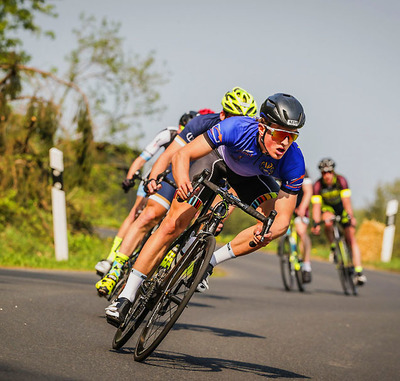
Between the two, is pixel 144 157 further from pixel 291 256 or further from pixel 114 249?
pixel 291 256

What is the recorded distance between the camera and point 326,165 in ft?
42.0

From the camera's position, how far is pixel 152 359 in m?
5.30

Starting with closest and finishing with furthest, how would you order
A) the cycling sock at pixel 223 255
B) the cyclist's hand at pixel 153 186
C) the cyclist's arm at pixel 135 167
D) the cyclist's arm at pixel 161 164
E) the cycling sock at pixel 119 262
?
the cycling sock at pixel 223 255 → the cyclist's hand at pixel 153 186 → the cyclist's arm at pixel 161 164 → the cycling sock at pixel 119 262 → the cyclist's arm at pixel 135 167

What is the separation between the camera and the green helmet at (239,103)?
7094 millimetres

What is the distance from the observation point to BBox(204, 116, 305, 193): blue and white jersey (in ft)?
17.5

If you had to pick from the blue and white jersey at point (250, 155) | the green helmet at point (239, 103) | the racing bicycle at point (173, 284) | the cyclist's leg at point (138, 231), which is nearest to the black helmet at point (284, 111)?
the blue and white jersey at point (250, 155)

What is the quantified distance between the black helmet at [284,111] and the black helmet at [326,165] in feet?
25.0

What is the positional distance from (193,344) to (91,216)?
38.6 ft

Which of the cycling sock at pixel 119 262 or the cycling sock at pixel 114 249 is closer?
the cycling sock at pixel 119 262

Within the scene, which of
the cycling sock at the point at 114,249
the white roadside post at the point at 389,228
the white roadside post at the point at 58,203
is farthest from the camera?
the white roadside post at the point at 389,228

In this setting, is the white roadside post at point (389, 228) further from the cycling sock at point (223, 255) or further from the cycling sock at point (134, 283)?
the cycling sock at point (134, 283)

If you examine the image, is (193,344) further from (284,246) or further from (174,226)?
(284,246)

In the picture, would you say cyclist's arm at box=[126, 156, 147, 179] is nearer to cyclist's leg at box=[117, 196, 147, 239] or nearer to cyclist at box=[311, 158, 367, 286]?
cyclist's leg at box=[117, 196, 147, 239]

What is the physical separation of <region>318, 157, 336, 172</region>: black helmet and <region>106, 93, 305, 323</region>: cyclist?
22.5 feet
